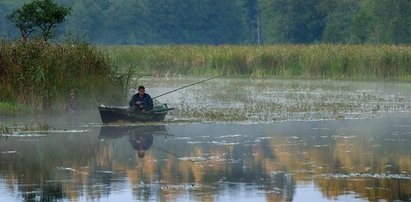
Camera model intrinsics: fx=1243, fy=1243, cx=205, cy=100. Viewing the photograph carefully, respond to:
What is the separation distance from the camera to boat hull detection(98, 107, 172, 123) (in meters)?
29.5

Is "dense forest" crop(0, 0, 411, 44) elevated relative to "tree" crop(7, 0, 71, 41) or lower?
elevated

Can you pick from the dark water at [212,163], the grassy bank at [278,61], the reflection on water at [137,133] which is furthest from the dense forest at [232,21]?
the dark water at [212,163]

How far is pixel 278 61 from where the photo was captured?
58.2 m

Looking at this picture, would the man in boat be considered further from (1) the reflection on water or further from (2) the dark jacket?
(1) the reflection on water

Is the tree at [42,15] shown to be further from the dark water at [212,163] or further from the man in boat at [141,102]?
the dark water at [212,163]

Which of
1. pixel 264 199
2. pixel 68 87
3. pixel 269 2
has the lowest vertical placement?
pixel 264 199

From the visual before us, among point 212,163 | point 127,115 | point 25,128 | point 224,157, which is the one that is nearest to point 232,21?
point 127,115

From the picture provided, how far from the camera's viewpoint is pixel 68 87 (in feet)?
106

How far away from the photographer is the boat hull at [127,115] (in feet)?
96.6

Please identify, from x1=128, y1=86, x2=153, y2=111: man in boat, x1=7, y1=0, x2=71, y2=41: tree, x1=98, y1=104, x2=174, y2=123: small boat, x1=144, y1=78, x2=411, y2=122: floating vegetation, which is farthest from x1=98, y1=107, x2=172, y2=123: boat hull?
x1=7, y1=0, x2=71, y2=41: tree

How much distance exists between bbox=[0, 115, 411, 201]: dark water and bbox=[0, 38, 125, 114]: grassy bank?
274cm

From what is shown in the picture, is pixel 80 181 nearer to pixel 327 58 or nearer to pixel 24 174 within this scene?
pixel 24 174

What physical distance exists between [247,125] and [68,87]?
5194mm

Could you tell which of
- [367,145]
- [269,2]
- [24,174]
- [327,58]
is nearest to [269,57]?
[327,58]
